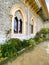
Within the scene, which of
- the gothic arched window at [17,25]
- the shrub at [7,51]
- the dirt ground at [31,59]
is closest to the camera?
the dirt ground at [31,59]

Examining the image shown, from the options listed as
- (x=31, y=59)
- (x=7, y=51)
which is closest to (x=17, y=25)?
(x=7, y=51)

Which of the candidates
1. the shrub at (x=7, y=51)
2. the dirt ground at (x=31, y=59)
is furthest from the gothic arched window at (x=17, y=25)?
the shrub at (x=7, y=51)

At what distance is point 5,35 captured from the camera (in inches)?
367

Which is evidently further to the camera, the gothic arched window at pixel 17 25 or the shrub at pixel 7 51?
the gothic arched window at pixel 17 25

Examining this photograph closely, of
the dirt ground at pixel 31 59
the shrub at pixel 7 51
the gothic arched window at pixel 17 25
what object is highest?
the gothic arched window at pixel 17 25

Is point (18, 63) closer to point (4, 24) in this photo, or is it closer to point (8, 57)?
point (8, 57)

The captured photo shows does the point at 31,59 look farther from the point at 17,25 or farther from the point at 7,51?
the point at 17,25

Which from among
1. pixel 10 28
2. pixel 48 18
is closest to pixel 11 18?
pixel 10 28

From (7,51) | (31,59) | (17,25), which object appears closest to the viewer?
(31,59)

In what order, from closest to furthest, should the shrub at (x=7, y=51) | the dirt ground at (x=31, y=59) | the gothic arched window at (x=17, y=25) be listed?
the dirt ground at (x=31, y=59) < the shrub at (x=7, y=51) < the gothic arched window at (x=17, y=25)

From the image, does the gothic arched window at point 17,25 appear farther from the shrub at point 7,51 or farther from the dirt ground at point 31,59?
the shrub at point 7,51

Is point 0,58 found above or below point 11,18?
below

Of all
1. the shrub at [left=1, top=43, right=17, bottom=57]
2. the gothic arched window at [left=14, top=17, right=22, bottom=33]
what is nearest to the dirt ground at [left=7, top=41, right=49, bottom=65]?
the shrub at [left=1, top=43, right=17, bottom=57]

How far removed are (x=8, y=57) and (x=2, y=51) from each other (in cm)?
51
